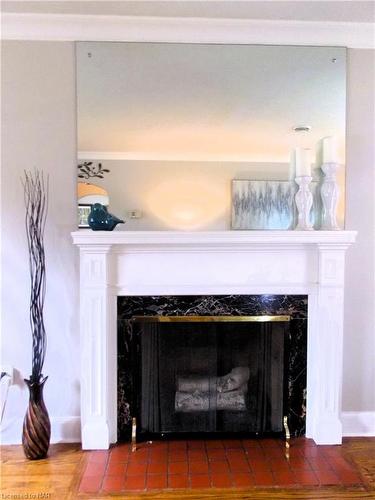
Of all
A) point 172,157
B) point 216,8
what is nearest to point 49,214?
point 172,157

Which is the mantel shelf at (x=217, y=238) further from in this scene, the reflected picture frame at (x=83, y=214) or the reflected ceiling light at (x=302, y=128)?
the reflected ceiling light at (x=302, y=128)

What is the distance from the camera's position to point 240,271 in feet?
7.50

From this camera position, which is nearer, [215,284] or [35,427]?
[35,427]

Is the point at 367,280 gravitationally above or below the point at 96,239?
below

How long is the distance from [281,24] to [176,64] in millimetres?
641

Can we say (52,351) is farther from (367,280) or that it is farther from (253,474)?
(367,280)

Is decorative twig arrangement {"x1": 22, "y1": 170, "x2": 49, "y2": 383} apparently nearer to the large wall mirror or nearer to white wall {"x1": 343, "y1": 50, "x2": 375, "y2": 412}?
the large wall mirror

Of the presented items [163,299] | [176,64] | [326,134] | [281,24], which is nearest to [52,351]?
[163,299]

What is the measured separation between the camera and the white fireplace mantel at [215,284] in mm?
2211

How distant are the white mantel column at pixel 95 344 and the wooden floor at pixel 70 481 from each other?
0.54 ft

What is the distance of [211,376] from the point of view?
2420 millimetres

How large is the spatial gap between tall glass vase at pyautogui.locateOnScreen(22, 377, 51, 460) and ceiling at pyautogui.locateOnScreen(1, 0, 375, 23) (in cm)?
203

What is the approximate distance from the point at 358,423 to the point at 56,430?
1839 mm

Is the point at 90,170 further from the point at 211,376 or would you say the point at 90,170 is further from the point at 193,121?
the point at 211,376
